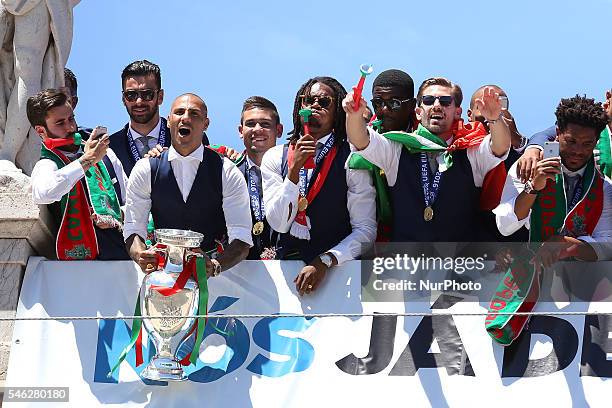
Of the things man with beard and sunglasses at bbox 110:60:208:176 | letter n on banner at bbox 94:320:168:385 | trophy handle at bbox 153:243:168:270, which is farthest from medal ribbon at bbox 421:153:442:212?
letter n on banner at bbox 94:320:168:385

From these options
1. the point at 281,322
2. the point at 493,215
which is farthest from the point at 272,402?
the point at 493,215

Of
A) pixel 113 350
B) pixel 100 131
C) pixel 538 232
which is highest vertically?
pixel 100 131

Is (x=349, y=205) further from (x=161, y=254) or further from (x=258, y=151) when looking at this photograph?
(x=161, y=254)

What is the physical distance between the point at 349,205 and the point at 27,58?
2754 mm

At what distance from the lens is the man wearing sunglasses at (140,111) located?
10.2 m

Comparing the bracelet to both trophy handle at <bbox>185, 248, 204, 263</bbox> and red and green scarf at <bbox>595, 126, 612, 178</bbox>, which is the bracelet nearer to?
trophy handle at <bbox>185, 248, 204, 263</bbox>

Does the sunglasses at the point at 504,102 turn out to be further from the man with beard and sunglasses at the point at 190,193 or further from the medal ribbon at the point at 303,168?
the man with beard and sunglasses at the point at 190,193

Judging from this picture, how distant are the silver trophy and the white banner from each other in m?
0.29

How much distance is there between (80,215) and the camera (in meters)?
9.38

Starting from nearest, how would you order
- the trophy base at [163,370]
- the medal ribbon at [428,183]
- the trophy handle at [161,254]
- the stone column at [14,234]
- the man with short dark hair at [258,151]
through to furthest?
1. the trophy base at [163,370]
2. the trophy handle at [161,254]
3. the medal ribbon at [428,183]
4. the stone column at [14,234]
5. the man with short dark hair at [258,151]

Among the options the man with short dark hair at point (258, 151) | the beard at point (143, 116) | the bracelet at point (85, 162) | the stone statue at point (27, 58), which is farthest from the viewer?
the stone statue at point (27, 58)

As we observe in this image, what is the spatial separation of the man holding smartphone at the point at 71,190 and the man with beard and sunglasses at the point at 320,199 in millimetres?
1037

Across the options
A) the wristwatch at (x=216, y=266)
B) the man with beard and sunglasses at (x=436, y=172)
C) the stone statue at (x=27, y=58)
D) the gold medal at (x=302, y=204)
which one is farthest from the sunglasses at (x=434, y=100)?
the stone statue at (x=27, y=58)

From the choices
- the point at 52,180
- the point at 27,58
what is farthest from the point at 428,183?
the point at 27,58
